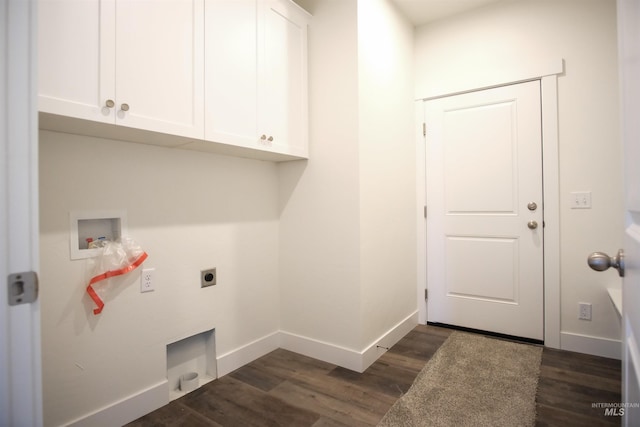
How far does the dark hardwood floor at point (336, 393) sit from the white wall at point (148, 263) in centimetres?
24

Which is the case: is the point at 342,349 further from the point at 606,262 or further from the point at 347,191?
the point at 606,262

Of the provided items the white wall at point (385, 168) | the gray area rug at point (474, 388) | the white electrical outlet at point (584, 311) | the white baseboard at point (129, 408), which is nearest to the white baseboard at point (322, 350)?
the white wall at point (385, 168)

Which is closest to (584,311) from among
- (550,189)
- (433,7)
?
(550,189)

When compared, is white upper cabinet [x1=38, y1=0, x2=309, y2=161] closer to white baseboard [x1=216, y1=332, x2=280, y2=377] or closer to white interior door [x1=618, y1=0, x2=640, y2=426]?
white baseboard [x1=216, y1=332, x2=280, y2=377]

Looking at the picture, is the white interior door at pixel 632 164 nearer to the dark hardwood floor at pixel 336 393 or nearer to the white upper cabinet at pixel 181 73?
the dark hardwood floor at pixel 336 393

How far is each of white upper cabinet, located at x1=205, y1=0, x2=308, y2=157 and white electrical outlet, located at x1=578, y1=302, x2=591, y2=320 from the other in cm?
225

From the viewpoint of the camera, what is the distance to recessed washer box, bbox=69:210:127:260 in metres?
1.45

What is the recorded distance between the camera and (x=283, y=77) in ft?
6.97

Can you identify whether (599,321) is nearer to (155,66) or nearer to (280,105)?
(280,105)

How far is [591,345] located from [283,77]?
2845 mm

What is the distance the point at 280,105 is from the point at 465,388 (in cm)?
207

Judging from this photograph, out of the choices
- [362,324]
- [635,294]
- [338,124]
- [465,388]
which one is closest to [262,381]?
[362,324]

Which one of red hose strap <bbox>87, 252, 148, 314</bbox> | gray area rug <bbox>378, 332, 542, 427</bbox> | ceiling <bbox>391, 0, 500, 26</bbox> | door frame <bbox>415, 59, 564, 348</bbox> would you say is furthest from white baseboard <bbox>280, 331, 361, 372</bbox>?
ceiling <bbox>391, 0, 500, 26</bbox>

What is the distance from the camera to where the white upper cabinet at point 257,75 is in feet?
5.56
